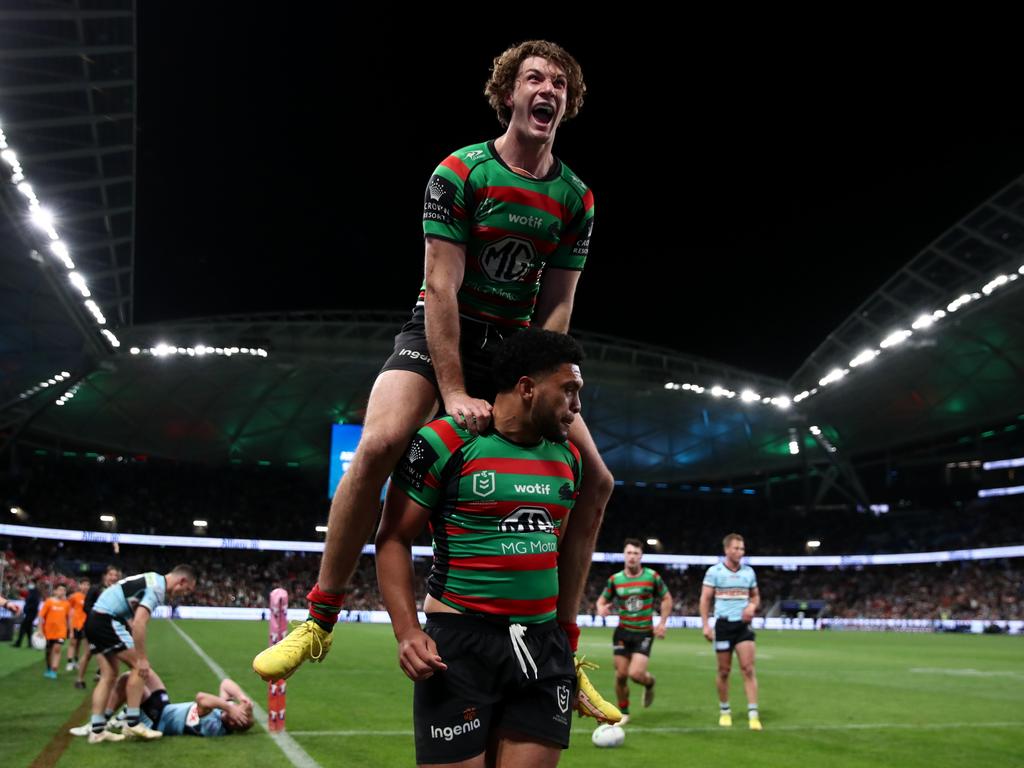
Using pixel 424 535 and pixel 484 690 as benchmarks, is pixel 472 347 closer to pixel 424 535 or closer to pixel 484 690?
pixel 484 690

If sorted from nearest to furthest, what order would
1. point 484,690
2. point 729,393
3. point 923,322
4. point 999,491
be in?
point 484,690 → point 923,322 → point 729,393 → point 999,491

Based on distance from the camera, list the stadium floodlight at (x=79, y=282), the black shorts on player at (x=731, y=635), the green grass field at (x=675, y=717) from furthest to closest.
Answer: the stadium floodlight at (x=79, y=282) → the black shorts on player at (x=731, y=635) → the green grass field at (x=675, y=717)

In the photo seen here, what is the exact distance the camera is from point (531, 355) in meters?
3.83

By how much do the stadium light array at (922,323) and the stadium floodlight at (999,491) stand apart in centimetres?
2147

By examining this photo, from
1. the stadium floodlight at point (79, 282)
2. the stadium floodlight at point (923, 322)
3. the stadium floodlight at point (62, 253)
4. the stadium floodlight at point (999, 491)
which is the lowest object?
the stadium floodlight at point (999, 491)

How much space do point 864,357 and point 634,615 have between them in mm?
35193

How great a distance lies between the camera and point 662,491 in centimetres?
7625

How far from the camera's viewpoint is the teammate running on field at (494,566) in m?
3.66

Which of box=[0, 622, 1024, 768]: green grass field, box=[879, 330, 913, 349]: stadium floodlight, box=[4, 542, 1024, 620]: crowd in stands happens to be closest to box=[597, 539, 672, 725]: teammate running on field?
box=[0, 622, 1024, 768]: green grass field

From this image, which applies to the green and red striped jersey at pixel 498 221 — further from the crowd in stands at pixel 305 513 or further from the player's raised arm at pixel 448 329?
the crowd in stands at pixel 305 513

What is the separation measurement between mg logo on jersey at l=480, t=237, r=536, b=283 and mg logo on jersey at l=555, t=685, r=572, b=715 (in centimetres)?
186

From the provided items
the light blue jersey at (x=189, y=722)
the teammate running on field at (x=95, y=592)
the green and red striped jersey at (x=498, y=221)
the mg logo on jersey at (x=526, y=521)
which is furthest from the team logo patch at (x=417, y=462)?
the teammate running on field at (x=95, y=592)

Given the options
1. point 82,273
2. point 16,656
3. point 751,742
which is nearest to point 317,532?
point 82,273

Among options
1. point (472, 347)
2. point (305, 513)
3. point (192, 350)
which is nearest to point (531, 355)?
point (472, 347)
